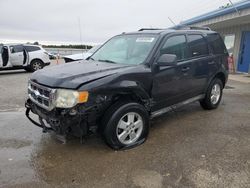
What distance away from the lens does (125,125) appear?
13.0 ft

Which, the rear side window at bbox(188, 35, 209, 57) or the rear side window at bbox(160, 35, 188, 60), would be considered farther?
the rear side window at bbox(188, 35, 209, 57)

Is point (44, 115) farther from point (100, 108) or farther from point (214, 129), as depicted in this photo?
point (214, 129)

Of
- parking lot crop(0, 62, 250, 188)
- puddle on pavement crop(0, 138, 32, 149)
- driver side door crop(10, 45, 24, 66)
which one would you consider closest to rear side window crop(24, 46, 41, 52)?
driver side door crop(10, 45, 24, 66)

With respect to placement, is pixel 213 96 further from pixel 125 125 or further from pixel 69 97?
pixel 69 97

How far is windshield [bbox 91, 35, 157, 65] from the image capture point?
4.47 metres

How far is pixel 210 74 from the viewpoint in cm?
574

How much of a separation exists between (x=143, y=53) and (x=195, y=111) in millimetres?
2403

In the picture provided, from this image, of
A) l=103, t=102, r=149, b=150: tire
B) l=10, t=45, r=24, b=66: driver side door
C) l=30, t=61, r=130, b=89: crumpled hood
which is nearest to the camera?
l=30, t=61, r=130, b=89: crumpled hood

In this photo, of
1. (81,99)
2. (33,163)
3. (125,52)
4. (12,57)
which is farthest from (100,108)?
(12,57)

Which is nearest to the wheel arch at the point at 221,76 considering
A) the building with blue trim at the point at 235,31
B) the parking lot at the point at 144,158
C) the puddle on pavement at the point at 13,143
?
the parking lot at the point at 144,158

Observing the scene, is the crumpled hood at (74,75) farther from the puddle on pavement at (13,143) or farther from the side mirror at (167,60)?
the puddle on pavement at (13,143)

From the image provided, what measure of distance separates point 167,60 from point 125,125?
1266mm

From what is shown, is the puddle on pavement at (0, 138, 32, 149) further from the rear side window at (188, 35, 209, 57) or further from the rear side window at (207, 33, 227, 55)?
the rear side window at (207, 33, 227, 55)

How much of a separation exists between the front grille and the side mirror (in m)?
1.81
